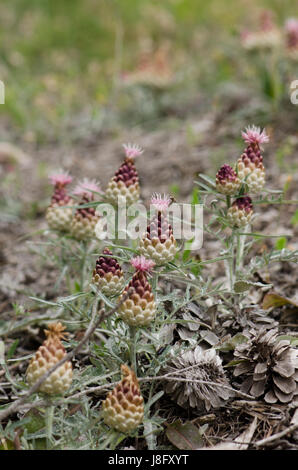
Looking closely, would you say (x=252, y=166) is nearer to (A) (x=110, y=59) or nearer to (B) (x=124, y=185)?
(B) (x=124, y=185)

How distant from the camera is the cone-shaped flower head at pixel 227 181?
1954 millimetres

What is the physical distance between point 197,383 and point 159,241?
492 millimetres

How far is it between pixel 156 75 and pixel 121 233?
3.47 meters

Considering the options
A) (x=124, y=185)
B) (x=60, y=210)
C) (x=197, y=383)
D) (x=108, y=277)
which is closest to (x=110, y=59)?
(x=60, y=210)

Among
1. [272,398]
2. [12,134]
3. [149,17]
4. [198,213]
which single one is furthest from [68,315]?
[149,17]

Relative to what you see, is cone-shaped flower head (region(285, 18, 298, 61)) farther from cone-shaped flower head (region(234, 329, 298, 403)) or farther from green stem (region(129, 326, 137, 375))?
green stem (region(129, 326, 137, 375))

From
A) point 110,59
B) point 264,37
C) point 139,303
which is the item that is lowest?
point 139,303

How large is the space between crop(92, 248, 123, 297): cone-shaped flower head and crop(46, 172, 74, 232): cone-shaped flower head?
2.51 feet

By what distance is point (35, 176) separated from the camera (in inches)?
207

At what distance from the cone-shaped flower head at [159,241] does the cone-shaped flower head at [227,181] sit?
0.83ft

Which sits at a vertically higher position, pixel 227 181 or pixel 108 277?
pixel 227 181

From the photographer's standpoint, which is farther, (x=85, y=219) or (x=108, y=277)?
(x=85, y=219)

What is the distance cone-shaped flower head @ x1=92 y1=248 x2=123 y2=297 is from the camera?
1835 mm

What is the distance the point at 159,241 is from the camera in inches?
69.4
